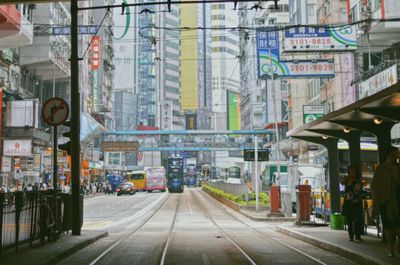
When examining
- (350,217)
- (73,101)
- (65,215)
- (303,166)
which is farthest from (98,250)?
(303,166)

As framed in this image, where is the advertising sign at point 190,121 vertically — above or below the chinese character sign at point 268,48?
above

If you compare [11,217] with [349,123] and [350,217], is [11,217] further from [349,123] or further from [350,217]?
[349,123]

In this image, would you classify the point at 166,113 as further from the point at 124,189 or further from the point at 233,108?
the point at 124,189

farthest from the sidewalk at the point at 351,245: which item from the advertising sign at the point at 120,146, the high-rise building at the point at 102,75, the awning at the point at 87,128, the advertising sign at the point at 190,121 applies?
the advertising sign at the point at 190,121

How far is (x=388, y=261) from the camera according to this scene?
9797 mm

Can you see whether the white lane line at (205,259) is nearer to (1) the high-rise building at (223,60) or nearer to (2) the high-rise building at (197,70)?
(1) the high-rise building at (223,60)

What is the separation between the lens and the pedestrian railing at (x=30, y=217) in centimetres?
1102

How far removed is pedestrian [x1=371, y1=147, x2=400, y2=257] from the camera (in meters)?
10.0

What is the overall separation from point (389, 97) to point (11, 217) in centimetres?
784

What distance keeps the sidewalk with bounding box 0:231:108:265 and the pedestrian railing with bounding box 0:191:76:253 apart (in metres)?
0.17

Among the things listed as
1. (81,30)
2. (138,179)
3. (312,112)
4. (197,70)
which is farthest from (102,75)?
(197,70)

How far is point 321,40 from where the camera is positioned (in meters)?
28.9

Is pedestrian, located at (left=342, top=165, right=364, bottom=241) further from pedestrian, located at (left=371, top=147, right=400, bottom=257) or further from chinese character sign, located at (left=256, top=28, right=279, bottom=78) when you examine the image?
chinese character sign, located at (left=256, top=28, right=279, bottom=78)

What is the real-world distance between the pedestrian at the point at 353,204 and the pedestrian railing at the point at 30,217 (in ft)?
22.9
